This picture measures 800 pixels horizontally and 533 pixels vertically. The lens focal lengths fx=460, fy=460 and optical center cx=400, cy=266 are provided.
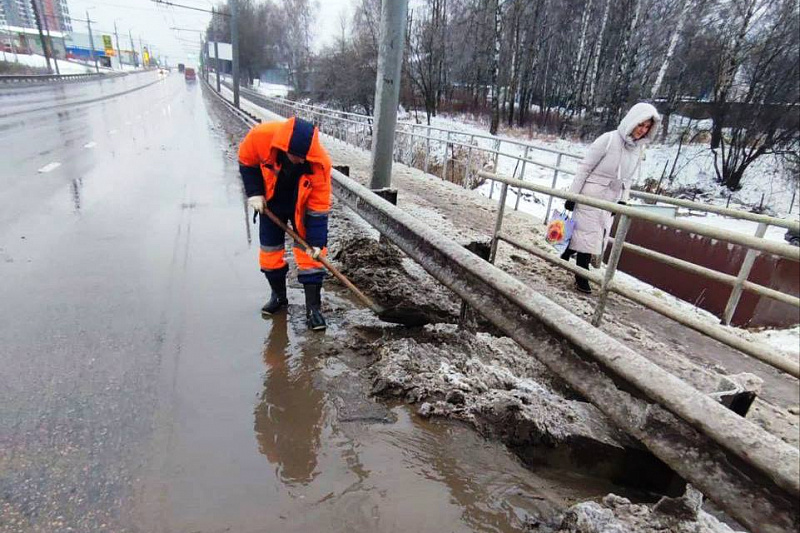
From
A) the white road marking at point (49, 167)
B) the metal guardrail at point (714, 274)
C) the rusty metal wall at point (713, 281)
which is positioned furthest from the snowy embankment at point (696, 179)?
the white road marking at point (49, 167)

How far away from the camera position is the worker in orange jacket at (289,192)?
10.2 ft

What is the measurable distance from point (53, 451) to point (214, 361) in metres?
0.92

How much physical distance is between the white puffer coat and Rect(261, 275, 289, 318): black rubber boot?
9.54 feet

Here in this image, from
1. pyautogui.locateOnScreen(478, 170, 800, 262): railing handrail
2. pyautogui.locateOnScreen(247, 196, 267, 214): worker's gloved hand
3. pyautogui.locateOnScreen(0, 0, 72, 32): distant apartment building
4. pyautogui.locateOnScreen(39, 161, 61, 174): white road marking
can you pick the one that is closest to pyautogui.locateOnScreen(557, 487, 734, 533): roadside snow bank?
pyautogui.locateOnScreen(478, 170, 800, 262): railing handrail

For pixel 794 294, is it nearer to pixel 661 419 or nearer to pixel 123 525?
pixel 661 419

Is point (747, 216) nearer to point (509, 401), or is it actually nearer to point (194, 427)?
point (509, 401)

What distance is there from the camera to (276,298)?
11.7 feet

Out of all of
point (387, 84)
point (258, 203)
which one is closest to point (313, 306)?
point (258, 203)

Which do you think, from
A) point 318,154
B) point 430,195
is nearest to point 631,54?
point 430,195

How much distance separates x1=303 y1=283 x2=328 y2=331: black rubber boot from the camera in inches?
130

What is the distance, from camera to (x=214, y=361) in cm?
279

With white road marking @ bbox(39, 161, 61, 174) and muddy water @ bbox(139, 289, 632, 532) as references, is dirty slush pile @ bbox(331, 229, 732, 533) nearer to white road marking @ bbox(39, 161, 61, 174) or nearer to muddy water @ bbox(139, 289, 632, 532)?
muddy water @ bbox(139, 289, 632, 532)

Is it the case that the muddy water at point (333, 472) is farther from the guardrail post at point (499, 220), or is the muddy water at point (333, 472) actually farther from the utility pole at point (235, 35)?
the utility pole at point (235, 35)

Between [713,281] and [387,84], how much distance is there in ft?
11.8
